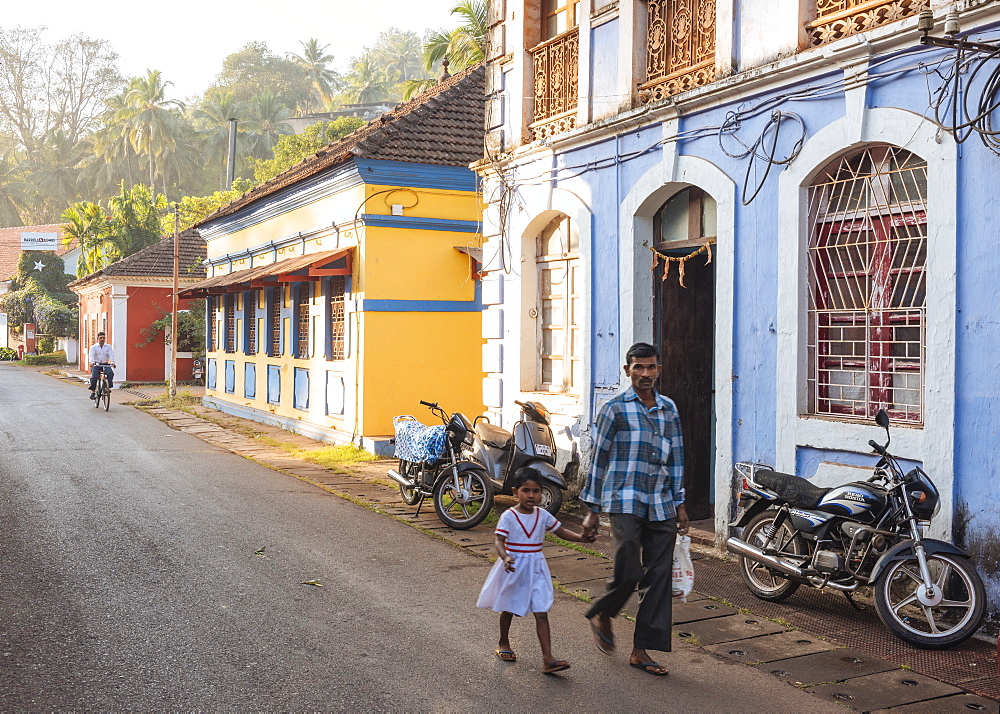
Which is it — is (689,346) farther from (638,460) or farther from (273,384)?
(273,384)

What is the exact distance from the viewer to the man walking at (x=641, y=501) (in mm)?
5441

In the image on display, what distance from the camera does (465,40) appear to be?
26797 mm

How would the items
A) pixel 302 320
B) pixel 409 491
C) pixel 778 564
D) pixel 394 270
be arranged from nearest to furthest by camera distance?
pixel 778 564 < pixel 409 491 < pixel 394 270 < pixel 302 320

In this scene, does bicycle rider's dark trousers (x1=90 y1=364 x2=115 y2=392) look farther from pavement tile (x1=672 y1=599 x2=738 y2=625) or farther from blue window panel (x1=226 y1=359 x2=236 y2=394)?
pavement tile (x1=672 y1=599 x2=738 y2=625)

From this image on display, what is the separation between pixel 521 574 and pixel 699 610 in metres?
1.84

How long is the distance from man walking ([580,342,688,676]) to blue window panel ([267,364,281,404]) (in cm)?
1456

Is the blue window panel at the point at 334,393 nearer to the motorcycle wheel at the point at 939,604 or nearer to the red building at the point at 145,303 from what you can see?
the motorcycle wheel at the point at 939,604

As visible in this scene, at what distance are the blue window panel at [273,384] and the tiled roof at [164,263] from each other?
13.9 m

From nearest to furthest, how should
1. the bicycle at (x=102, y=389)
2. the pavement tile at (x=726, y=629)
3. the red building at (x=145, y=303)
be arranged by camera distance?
the pavement tile at (x=726, y=629)
the bicycle at (x=102, y=389)
the red building at (x=145, y=303)

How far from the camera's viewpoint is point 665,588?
17.9ft

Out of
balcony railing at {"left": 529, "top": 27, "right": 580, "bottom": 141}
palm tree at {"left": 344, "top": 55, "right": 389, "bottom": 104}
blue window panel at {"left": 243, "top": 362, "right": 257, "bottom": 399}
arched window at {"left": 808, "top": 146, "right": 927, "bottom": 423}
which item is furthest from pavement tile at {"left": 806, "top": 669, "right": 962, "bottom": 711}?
palm tree at {"left": 344, "top": 55, "right": 389, "bottom": 104}

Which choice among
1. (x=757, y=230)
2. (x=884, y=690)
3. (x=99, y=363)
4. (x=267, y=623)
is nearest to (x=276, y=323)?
(x=99, y=363)

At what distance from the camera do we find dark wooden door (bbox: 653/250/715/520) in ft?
31.8

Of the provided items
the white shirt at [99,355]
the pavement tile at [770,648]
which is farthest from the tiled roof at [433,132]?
the pavement tile at [770,648]
